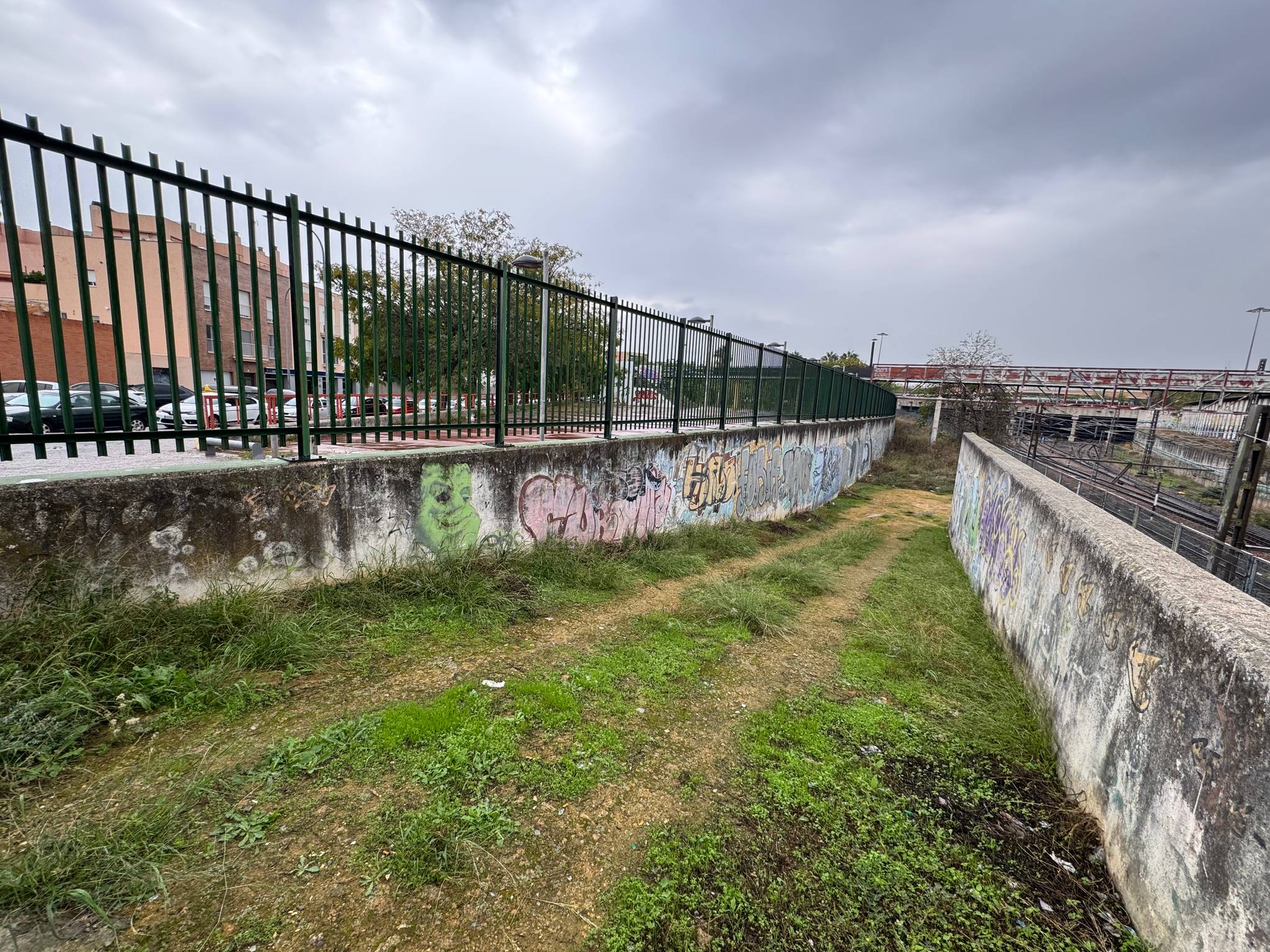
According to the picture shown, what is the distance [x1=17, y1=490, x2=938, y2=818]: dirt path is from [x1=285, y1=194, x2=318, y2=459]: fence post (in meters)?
1.65

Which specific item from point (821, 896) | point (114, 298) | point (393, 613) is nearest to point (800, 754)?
point (821, 896)

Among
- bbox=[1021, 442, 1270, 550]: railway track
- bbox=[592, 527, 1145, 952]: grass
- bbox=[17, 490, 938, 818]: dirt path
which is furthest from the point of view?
bbox=[1021, 442, 1270, 550]: railway track

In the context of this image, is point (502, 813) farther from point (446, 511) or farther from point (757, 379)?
point (757, 379)

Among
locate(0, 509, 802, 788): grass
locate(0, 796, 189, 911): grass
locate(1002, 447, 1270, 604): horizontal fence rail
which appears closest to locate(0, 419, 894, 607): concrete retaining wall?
locate(0, 509, 802, 788): grass

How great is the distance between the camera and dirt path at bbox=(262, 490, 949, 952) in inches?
67.8

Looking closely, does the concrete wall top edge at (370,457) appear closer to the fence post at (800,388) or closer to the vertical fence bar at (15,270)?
the vertical fence bar at (15,270)

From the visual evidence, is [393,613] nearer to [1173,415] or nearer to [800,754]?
[800,754]

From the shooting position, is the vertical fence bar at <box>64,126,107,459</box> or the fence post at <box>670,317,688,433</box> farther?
the fence post at <box>670,317,688,433</box>

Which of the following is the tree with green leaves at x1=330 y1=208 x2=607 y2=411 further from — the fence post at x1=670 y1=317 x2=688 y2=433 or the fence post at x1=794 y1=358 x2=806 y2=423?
the fence post at x1=794 y1=358 x2=806 y2=423

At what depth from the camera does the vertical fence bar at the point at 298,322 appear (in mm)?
3590

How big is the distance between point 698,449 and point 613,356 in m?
2.12

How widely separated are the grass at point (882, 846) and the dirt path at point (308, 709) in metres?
1.53

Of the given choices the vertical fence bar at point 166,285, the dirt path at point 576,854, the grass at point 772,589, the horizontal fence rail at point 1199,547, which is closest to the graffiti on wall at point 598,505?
the grass at point 772,589

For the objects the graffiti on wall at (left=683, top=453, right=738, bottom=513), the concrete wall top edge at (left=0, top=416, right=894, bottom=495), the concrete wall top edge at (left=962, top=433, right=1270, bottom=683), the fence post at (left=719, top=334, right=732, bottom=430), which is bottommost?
the graffiti on wall at (left=683, top=453, right=738, bottom=513)
